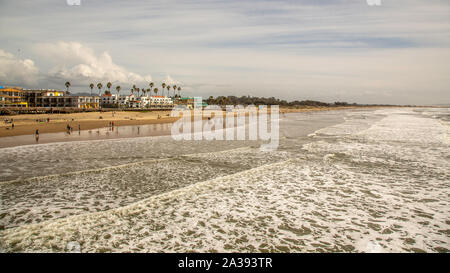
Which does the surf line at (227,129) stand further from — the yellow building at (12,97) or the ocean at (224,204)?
the yellow building at (12,97)

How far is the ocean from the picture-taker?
593cm

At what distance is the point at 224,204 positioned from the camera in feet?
27.2

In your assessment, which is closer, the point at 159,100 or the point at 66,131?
the point at 66,131

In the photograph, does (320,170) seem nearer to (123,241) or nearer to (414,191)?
(414,191)

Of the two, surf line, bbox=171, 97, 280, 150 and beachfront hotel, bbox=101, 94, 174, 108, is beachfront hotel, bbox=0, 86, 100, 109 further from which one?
surf line, bbox=171, 97, 280, 150

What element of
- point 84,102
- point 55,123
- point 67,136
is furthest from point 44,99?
point 67,136

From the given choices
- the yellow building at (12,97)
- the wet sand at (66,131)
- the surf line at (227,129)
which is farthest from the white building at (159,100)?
the wet sand at (66,131)

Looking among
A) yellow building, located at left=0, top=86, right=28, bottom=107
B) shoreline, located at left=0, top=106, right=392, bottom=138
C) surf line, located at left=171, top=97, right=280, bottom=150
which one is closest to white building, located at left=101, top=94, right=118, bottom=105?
yellow building, located at left=0, top=86, right=28, bottom=107

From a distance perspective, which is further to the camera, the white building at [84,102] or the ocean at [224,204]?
the white building at [84,102]

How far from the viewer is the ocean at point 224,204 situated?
5934mm

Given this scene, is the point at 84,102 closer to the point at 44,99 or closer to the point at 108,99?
the point at 44,99

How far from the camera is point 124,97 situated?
132 m
